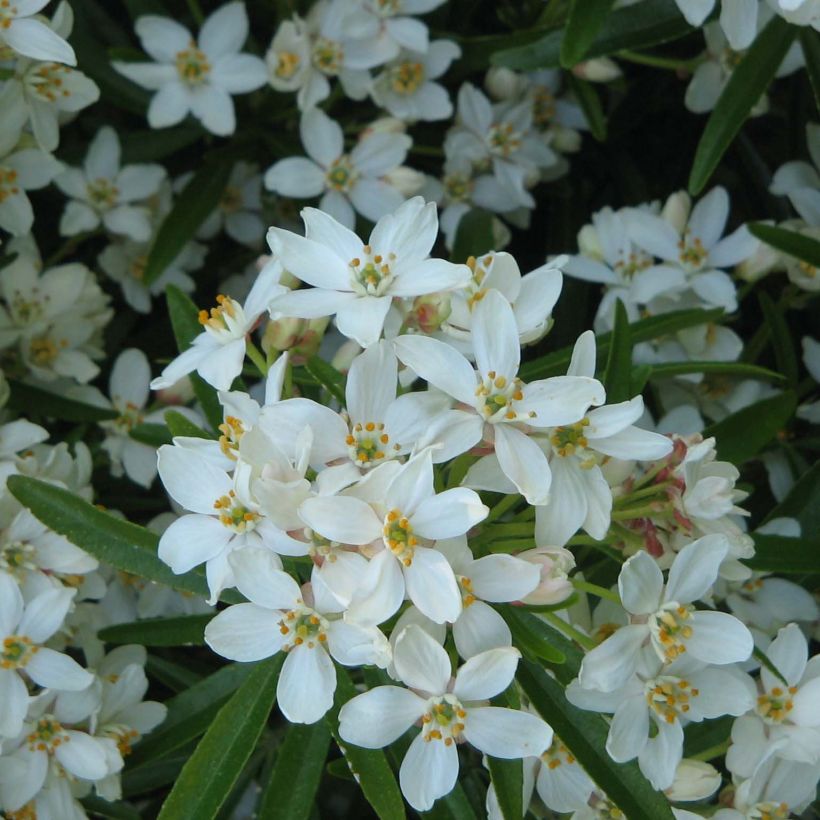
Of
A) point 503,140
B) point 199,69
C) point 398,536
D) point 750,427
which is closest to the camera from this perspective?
point 398,536

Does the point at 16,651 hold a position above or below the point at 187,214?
below

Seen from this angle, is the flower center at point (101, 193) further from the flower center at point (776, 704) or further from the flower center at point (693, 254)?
the flower center at point (776, 704)

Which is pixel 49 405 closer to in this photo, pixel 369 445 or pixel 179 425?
pixel 179 425

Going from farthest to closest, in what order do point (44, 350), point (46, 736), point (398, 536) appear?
point (44, 350)
point (46, 736)
point (398, 536)

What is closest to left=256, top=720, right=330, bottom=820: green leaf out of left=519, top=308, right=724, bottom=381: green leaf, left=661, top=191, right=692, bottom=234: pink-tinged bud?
left=519, top=308, right=724, bottom=381: green leaf

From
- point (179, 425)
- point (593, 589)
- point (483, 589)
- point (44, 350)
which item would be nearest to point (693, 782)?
point (593, 589)

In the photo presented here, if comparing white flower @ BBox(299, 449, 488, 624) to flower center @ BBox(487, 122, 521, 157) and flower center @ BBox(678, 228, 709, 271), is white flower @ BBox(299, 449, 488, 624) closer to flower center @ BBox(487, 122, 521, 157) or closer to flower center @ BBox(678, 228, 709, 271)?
flower center @ BBox(678, 228, 709, 271)

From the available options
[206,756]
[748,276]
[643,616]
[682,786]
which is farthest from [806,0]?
[206,756]
